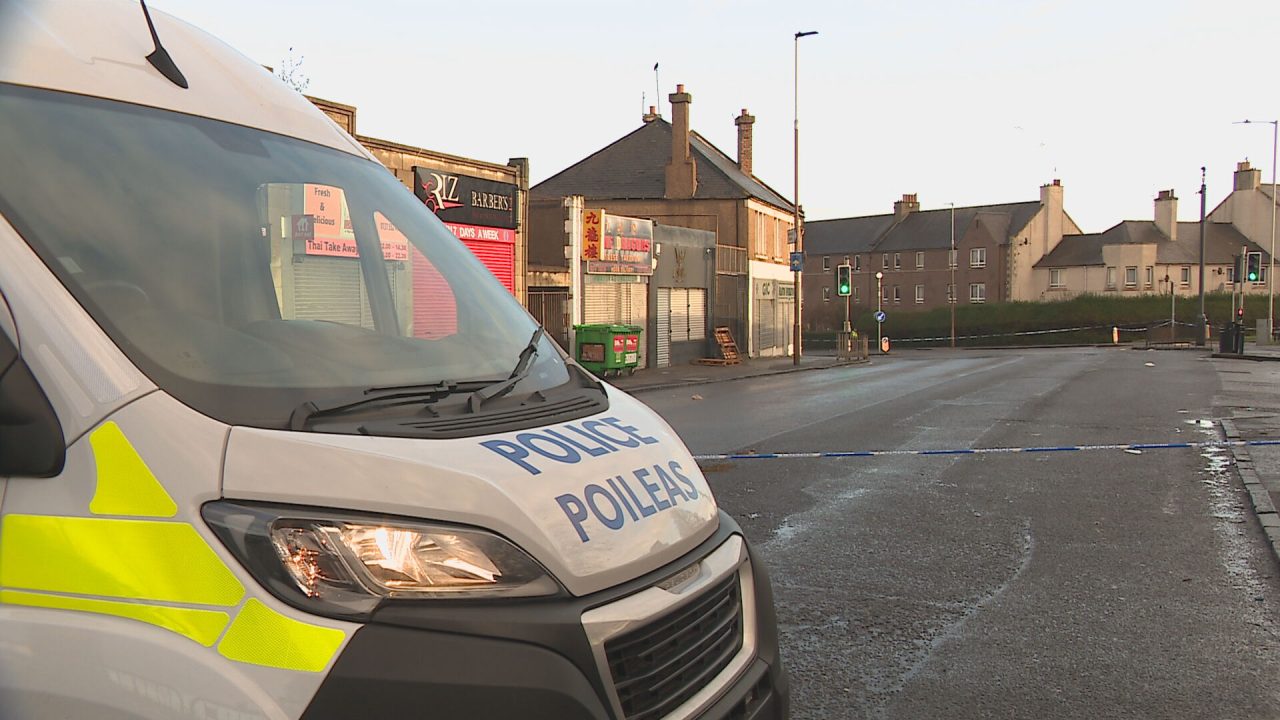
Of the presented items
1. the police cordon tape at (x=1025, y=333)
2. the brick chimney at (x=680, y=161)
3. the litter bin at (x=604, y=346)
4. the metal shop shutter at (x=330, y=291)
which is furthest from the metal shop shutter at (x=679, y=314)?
the police cordon tape at (x=1025, y=333)

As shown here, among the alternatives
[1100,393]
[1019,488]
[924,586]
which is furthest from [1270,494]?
[1100,393]

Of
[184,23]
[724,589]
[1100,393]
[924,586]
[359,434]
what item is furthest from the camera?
[1100,393]

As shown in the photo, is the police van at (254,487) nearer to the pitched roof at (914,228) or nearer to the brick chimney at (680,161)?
the brick chimney at (680,161)

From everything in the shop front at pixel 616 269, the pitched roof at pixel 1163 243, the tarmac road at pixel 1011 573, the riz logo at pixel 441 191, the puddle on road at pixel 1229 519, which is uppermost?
the pitched roof at pixel 1163 243

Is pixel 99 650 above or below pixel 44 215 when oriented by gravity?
below

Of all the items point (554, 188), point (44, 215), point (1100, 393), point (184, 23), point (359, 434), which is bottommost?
point (1100, 393)

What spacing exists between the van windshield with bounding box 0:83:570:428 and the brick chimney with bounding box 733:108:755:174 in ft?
152

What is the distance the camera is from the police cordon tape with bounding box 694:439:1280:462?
10.5 m

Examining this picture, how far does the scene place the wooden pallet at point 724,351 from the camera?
34.8m

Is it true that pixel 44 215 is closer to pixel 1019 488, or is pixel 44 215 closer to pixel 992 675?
pixel 992 675

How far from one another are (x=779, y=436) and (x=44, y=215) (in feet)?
35.4

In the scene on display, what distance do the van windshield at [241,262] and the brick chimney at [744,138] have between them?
46.2m

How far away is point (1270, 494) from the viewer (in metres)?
8.21

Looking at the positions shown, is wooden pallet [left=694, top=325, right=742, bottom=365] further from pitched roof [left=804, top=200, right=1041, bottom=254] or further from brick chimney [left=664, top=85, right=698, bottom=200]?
pitched roof [left=804, top=200, right=1041, bottom=254]
